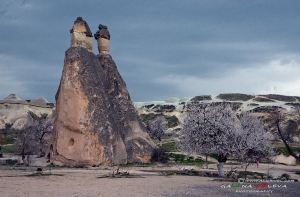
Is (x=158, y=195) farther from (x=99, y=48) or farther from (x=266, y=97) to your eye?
(x=266, y=97)

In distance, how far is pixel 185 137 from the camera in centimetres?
2108

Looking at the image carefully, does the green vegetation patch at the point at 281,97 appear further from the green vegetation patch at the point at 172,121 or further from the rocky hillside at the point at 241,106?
the green vegetation patch at the point at 172,121

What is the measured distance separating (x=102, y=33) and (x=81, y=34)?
4.24 metres

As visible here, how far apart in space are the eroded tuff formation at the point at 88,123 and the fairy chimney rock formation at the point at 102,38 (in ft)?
11.2

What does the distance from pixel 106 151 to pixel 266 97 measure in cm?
10657

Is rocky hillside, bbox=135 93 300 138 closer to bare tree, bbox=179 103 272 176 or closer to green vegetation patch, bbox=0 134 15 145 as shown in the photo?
green vegetation patch, bbox=0 134 15 145

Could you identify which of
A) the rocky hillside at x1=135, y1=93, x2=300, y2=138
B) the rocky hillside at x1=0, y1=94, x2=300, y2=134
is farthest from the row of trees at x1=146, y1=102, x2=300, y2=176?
the rocky hillside at x1=135, y1=93, x2=300, y2=138

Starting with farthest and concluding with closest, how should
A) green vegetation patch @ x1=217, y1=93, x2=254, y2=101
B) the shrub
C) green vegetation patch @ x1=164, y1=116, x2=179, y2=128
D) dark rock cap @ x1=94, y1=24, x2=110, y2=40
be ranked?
green vegetation patch @ x1=217, y1=93, x2=254, y2=101
green vegetation patch @ x1=164, y1=116, x2=179, y2=128
dark rock cap @ x1=94, y1=24, x2=110, y2=40
the shrub

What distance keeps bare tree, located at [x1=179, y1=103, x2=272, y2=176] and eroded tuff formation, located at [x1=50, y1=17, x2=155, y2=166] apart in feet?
25.1

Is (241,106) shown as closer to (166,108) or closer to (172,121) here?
(166,108)

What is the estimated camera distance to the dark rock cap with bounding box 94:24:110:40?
33844 millimetres

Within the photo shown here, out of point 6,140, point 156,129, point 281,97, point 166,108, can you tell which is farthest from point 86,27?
point 281,97

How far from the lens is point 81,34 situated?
29.9 m

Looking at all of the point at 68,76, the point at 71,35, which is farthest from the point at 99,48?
the point at 68,76
